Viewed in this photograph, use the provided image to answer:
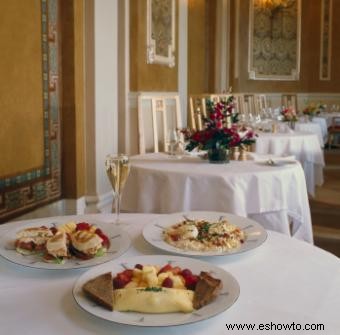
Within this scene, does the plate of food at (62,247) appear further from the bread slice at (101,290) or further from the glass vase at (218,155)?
the glass vase at (218,155)

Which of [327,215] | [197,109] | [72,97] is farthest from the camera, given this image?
[197,109]

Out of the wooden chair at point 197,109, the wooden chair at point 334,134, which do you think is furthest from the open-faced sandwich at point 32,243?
the wooden chair at point 334,134

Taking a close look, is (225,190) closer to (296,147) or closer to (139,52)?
(296,147)

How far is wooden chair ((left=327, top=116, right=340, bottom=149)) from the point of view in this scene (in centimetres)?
882

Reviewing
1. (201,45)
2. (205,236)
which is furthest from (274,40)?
(205,236)

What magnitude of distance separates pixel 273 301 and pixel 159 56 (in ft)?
16.0

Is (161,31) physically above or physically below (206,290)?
above

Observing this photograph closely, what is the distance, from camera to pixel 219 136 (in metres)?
2.58

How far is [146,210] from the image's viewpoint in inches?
100

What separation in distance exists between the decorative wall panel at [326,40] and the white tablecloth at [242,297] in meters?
10.1

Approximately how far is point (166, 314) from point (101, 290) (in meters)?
0.12

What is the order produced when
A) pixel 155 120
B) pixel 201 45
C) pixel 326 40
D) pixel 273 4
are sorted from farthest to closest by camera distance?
pixel 326 40, pixel 273 4, pixel 201 45, pixel 155 120

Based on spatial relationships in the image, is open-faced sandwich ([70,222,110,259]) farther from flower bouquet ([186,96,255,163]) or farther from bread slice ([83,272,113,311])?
flower bouquet ([186,96,255,163])

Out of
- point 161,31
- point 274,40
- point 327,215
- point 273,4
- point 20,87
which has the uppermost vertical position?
point 273,4
